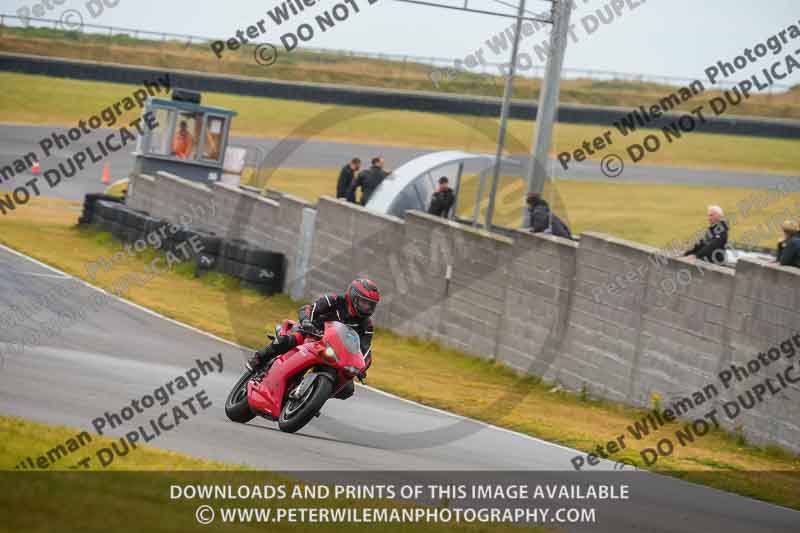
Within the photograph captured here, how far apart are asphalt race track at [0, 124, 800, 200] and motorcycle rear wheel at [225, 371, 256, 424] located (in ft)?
105

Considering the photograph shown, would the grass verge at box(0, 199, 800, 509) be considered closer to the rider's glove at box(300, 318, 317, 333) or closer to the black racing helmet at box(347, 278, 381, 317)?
the black racing helmet at box(347, 278, 381, 317)

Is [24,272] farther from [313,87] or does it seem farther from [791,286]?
[313,87]

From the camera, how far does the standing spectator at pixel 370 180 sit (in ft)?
86.2

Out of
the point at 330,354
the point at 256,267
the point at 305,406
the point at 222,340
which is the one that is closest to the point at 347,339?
the point at 330,354

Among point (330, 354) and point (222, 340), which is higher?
point (330, 354)

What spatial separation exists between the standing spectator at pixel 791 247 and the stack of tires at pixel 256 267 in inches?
466

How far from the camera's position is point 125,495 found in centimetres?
775

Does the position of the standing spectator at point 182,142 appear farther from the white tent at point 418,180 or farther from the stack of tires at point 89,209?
the white tent at point 418,180

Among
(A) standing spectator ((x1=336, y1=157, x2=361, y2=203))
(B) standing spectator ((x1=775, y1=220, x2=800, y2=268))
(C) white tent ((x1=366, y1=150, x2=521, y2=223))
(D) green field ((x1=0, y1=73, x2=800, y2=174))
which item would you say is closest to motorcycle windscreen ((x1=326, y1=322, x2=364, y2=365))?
(B) standing spectator ((x1=775, y1=220, x2=800, y2=268))

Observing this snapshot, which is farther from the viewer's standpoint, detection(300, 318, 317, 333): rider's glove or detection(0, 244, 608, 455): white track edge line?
detection(0, 244, 608, 455): white track edge line

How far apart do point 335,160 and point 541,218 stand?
31981 millimetres

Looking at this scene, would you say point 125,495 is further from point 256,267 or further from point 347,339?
point 256,267

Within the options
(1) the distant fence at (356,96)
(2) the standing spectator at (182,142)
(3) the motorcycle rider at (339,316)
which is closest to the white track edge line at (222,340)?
(3) the motorcycle rider at (339,316)

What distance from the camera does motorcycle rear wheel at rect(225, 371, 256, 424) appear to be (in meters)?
11.7
